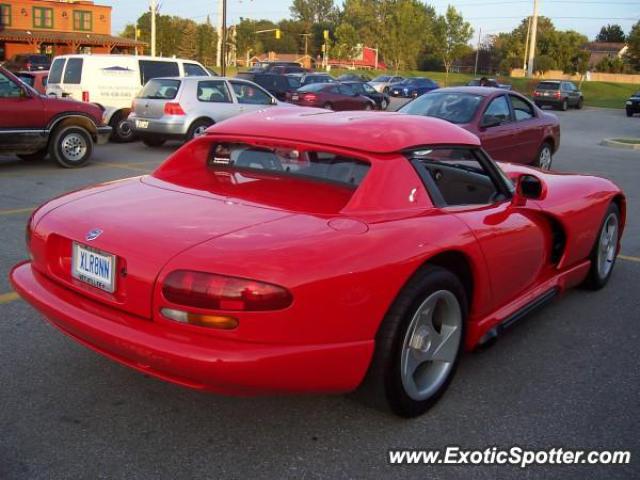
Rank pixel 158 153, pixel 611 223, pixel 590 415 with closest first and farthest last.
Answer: pixel 590 415, pixel 611 223, pixel 158 153

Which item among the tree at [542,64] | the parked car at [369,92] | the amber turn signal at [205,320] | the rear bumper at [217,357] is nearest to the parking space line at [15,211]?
the rear bumper at [217,357]

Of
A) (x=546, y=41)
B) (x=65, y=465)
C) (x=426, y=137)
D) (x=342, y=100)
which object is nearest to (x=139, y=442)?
(x=65, y=465)

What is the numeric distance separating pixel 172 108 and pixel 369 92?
15.1 meters

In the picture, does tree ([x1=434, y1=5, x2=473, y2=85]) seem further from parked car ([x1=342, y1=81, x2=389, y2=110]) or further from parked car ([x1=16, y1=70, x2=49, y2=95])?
parked car ([x1=16, y1=70, x2=49, y2=95])

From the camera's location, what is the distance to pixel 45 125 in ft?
34.5

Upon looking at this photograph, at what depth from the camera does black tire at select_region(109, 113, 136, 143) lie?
14.8 metres

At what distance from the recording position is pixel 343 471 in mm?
2676

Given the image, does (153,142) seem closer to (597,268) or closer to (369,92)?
(597,268)

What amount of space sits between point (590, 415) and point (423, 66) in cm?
10090

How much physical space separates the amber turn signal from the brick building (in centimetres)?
5665

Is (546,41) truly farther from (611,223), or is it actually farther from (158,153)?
(611,223)

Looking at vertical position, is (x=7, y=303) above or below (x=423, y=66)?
below

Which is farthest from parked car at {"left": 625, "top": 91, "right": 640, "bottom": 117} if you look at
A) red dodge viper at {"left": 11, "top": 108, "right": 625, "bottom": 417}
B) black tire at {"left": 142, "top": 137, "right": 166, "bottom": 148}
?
red dodge viper at {"left": 11, "top": 108, "right": 625, "bottom": 417}

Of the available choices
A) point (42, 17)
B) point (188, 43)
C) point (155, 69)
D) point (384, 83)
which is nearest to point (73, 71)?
point (155, 69)
